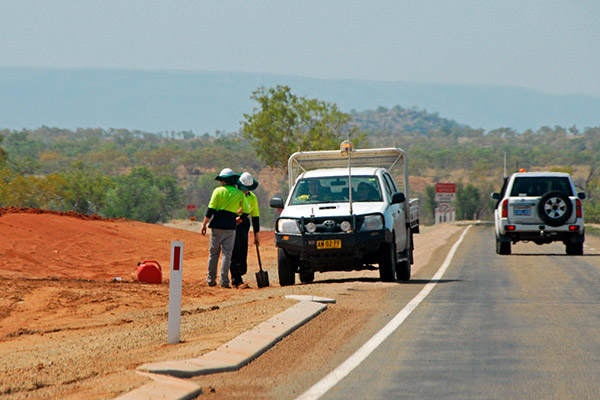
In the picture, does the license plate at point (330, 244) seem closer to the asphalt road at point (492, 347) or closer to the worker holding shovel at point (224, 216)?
the worker holding shovel at point (224, 216)

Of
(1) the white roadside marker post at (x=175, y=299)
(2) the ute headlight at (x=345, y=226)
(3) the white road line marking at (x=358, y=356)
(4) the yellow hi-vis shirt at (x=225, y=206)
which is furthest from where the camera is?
(4) the yellow hi-vis shirt at (x=225, y=206)

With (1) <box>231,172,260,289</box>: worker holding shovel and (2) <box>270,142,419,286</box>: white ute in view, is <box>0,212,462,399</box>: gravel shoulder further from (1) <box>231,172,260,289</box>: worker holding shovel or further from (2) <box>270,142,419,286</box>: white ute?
(1) <box>231,172,260,289</box>: worker holding shovel

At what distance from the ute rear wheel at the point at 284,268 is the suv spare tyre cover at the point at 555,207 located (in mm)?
10015

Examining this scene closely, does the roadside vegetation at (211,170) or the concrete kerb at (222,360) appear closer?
the concrete kerb at (222,360)

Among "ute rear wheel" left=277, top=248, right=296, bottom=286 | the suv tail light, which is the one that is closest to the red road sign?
the suv tail light

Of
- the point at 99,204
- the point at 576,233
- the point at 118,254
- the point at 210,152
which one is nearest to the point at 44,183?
the point at 99,204

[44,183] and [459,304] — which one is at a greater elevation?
[44,183]

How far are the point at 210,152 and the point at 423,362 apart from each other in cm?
13308

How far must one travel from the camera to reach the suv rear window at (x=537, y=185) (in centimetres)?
2530

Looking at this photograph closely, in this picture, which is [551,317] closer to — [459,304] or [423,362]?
[459,304]

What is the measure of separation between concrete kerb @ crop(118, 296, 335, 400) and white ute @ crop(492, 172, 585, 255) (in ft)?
47.4

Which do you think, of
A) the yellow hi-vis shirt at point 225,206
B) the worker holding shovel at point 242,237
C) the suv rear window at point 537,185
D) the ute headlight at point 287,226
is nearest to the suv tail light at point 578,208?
the suv rear window at point 537,185

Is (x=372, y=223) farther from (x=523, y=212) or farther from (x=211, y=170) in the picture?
(x=211, y=170)

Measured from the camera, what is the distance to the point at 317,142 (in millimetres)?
58406
